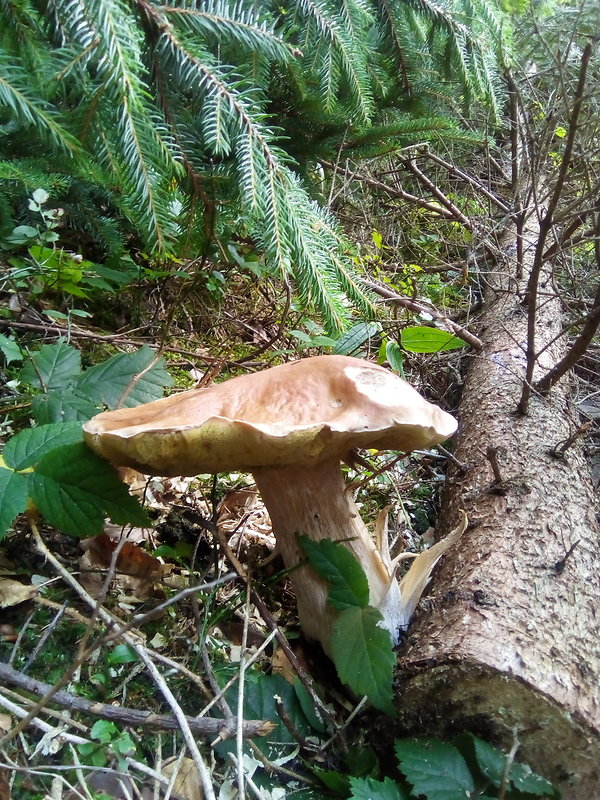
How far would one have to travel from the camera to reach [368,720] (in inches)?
51.4

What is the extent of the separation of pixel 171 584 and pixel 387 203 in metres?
4.05

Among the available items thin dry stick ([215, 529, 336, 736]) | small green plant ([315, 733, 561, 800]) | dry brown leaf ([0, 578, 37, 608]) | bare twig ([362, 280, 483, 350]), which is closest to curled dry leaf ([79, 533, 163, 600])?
dry brown leaf ([0, 578, 37, 608])

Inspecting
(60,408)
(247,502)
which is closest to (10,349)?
(60,408)

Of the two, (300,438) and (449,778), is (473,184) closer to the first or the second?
(300,438)

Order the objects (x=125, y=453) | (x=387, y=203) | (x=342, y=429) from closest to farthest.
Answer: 1. (x=342, y=429)
2. (x=125, y=453)
3. (x=387, y=203)

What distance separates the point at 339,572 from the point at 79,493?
2.11ft

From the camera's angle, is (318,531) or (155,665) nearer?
(155,665)

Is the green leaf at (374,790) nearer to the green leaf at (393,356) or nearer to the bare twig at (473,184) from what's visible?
the green leaf at (393,356)

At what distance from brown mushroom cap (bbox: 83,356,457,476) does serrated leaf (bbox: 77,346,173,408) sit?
297 millimetres

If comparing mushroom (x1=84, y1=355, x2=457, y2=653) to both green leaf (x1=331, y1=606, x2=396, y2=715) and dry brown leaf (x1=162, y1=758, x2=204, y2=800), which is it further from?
dry brown leaf (x1=162, y1=758, x2=204, y2=800)

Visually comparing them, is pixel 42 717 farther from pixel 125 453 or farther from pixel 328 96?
pixel 328 96

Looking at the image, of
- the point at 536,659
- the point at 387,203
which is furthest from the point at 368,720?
the point at 387,203

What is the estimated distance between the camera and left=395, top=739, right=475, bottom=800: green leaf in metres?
1.05

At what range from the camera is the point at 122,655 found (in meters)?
1.23
